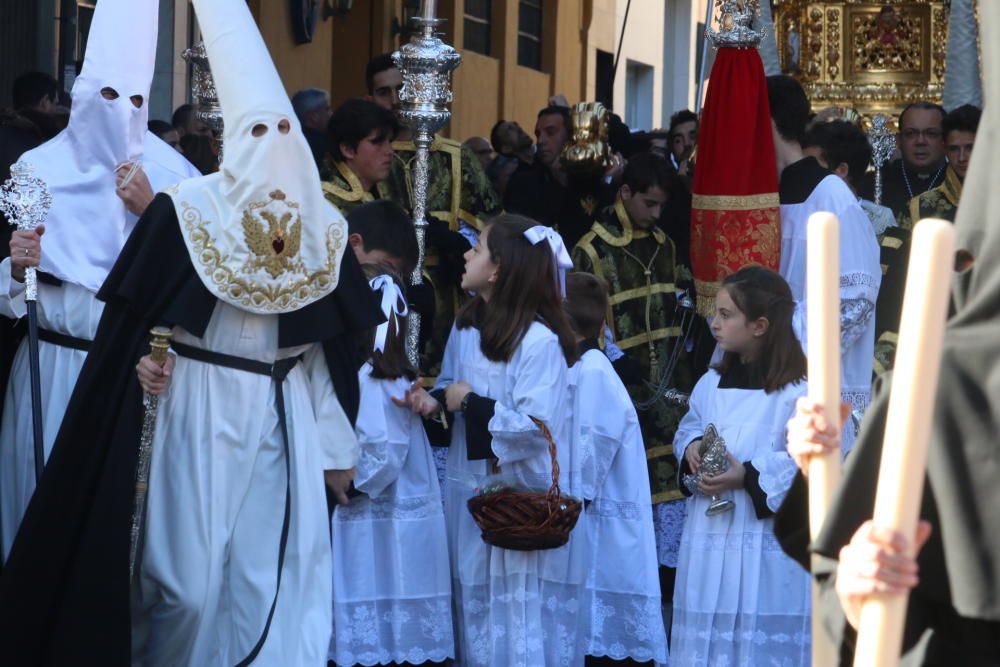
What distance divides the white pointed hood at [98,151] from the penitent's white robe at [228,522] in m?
0.98

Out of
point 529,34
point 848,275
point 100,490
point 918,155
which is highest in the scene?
point 529,34

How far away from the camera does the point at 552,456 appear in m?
5.93

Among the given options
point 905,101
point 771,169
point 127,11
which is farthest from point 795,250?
point 905,101

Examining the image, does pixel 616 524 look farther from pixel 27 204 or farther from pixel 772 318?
pixel 27 204

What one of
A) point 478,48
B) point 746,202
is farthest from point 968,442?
point 478,48

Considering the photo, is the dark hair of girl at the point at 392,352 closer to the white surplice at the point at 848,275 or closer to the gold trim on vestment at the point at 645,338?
the white surplice at the point at 848,275

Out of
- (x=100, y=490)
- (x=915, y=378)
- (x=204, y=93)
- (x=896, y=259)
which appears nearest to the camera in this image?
(x=915, y=378)

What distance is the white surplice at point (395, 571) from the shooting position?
636 cm

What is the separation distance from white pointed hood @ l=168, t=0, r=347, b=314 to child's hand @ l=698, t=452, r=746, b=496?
1466 millimetres

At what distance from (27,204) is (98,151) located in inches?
12.8

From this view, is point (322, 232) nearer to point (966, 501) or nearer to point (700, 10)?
point (966, 501)

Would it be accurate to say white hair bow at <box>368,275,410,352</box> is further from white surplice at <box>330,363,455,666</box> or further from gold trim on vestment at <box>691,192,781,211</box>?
gold trim on vestment at <box>691,192,781,211</box>

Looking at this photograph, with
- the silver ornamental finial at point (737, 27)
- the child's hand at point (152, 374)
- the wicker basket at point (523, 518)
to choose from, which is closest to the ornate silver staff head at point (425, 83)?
the silver ornamental finial at point (737, 27)

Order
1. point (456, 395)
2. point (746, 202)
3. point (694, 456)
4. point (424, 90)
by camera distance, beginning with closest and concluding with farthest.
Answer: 1. point (694, 456)
2. point (456, 395)
3. point (746, 202)
4. point (424, 90)
